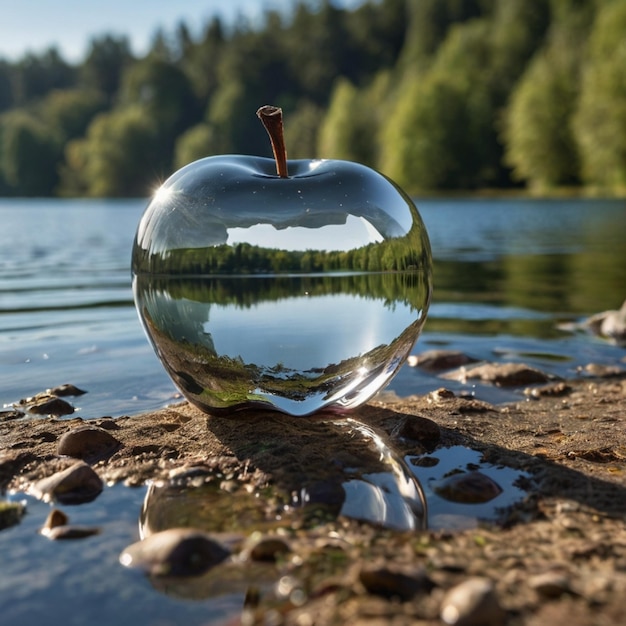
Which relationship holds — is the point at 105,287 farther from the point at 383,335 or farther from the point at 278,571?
the point at 278,571

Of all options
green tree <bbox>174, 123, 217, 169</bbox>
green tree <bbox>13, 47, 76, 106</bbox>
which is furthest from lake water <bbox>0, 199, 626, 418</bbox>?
green tree <bbox>13, 47, 76, 106</bbox>

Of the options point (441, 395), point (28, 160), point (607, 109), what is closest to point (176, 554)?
point (441, 395)

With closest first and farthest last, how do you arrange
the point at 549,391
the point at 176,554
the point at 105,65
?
the point at 176,554
the point at 549,391
the point at 105,65

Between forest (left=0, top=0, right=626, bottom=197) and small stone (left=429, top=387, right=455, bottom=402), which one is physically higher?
forest (left=0, top=0, right=626, bottom=197)

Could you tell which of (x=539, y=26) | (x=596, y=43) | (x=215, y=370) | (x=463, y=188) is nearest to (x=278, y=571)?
(x=215, y=370)

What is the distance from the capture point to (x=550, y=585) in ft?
5.75

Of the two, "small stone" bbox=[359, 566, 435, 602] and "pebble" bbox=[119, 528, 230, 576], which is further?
"pebble" bbox=[119, 528, 230, 576]

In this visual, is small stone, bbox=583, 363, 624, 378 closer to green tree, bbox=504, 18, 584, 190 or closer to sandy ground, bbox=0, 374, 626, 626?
sandy ground, bbox=0, 374, 626, 626

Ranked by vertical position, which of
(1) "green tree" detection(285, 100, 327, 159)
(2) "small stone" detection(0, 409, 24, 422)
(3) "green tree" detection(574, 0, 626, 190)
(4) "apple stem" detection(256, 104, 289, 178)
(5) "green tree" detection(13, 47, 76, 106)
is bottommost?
(2) "small stone" detection(0, 409, 24, 422)

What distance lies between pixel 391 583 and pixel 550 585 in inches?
14.6

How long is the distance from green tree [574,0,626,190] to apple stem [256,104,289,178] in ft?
146

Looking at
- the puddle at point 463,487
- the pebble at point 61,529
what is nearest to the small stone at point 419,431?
the puddle at point 463,487

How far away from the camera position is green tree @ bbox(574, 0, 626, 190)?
1699 inches

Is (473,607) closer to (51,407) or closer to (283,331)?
(283,331)
